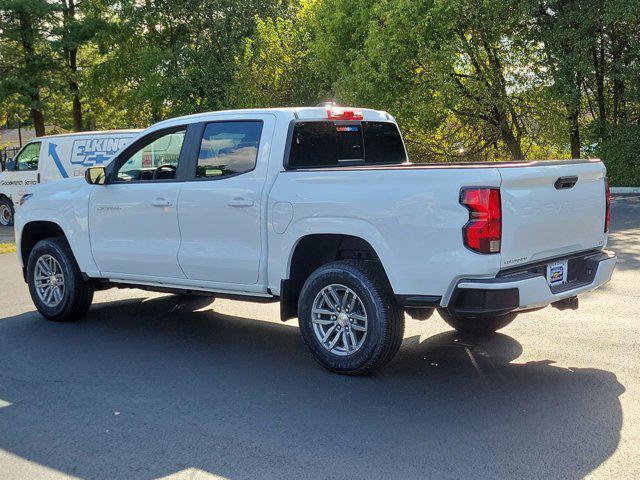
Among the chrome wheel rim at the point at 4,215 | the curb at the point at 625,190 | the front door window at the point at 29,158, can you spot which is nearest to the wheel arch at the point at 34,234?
the front door window at the point at 29,158

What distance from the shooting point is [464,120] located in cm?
2855

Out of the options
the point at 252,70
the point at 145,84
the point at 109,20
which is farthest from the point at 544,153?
the point at 109,20

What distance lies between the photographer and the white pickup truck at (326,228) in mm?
4895

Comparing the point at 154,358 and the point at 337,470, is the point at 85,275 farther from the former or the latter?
the point at 337,470

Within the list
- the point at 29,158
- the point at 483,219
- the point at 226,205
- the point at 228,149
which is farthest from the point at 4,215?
the point at 483,219

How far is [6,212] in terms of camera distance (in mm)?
20797

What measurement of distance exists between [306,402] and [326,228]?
126cm

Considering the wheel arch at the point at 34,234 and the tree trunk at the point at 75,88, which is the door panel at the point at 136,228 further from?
the tree trunk at the point at 75,88

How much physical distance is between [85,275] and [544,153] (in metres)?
25.3

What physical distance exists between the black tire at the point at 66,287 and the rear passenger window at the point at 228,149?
1.90 m

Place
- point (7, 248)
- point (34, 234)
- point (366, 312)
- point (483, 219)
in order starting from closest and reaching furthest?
point (483, 219) < point (366, 312) < point (34, 234) < point (7, 248)

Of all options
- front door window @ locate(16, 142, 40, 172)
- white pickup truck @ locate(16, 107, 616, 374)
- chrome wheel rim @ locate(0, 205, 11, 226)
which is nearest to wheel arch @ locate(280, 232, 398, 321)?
white pickup truck @ locate(16, 107, 616, 374)

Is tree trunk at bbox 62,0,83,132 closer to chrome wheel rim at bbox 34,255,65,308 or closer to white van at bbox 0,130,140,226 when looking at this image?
white van at bbox 0,130,140,226

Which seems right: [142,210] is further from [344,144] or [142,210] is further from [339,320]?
[339,320]
